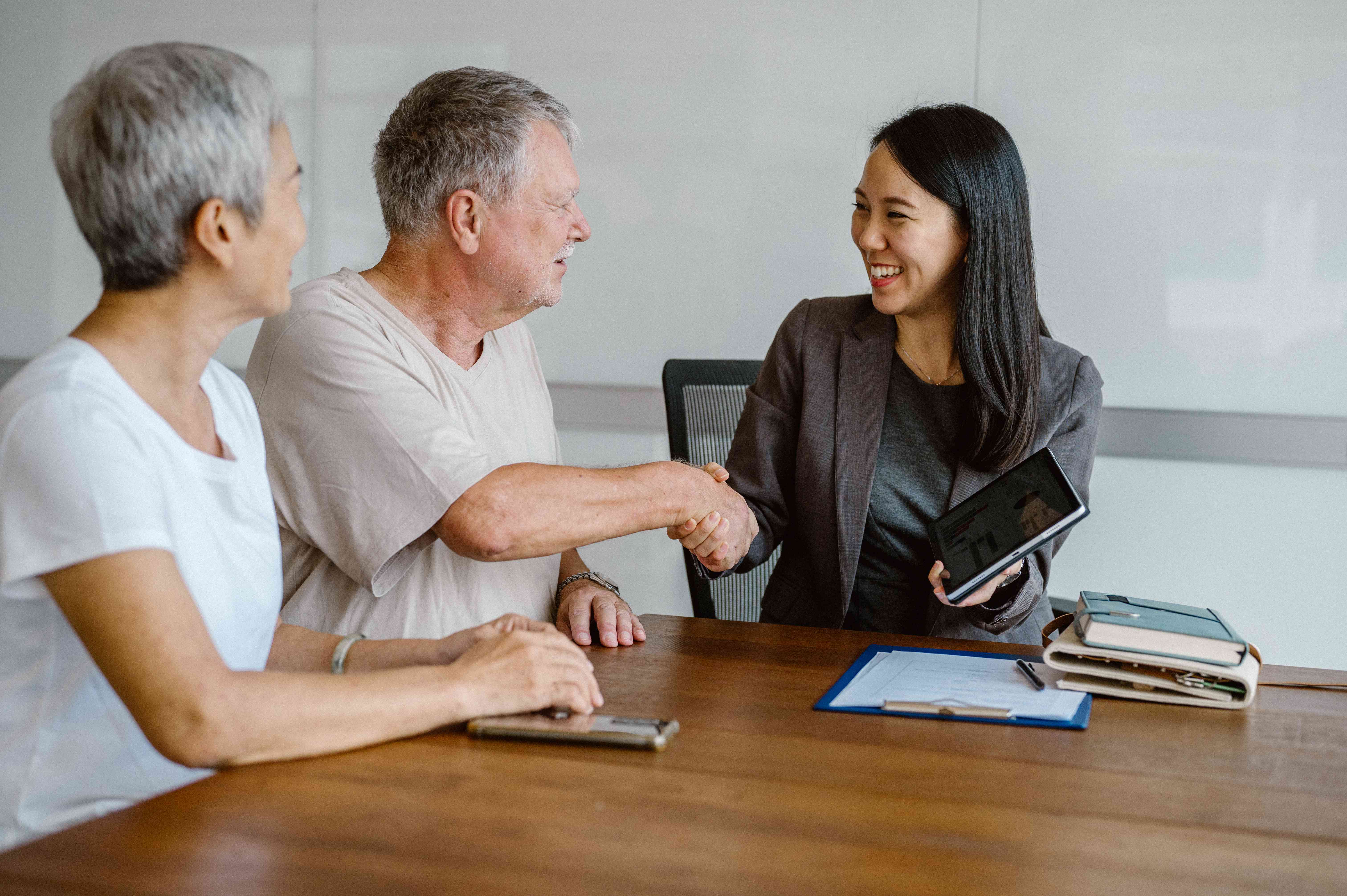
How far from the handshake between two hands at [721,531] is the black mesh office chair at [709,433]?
288mm

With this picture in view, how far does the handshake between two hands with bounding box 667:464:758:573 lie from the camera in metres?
1.89

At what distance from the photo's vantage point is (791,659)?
1552mm

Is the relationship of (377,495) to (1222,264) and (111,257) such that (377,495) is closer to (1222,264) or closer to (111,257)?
(111,257)

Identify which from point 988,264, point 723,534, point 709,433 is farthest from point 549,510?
point 988,264

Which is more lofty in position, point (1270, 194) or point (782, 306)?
point (1270, 194)

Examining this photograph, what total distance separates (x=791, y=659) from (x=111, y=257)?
945 mm

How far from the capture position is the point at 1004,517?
156 cm

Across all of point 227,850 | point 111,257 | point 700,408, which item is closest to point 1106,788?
point 227,850

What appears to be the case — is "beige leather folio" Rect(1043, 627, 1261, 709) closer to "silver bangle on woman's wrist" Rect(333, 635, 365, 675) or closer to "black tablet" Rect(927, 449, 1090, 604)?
"black tablet" Rect(927, 449, 1090, 604)

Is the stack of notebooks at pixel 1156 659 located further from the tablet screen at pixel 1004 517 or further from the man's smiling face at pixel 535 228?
the man's smiling face at pixel 535 228

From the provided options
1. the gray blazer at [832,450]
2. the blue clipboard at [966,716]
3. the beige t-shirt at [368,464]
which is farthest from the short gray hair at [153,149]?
the gray blazer at [832,450]

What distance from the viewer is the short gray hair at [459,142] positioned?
5.82ft

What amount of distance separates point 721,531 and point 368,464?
611 mm

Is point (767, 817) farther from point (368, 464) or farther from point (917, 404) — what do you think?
point (917, 404)
